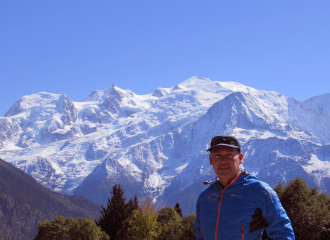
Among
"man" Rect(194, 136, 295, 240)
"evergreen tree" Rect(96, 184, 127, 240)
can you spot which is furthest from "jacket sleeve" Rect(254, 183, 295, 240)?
"evergreen tree" Rect(96, 184, 127, 240)

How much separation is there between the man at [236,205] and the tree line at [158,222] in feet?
75.2

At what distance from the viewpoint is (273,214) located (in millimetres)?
5746

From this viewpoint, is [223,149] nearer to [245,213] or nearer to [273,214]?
[245,213]

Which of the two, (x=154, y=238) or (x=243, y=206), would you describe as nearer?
(x=243, y=206)

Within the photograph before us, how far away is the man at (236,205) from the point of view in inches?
227

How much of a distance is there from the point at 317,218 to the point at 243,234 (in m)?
35.2

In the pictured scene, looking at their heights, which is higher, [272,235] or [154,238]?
[272,235]

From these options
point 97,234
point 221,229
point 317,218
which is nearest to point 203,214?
point 221,229

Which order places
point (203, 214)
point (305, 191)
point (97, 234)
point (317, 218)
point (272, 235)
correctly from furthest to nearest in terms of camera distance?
point (97, 234) < point (305, 191) < point (317, 218) < point (203, 214) < point (272, 235)

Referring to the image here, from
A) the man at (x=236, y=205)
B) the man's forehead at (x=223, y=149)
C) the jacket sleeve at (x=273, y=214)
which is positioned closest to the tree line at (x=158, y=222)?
the man at (x=236, y=205)

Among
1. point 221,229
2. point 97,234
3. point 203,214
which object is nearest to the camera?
point 221,229

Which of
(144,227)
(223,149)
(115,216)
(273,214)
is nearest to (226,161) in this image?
(223,149)

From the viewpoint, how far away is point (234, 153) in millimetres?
6270

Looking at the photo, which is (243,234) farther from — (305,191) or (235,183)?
(305,191)
